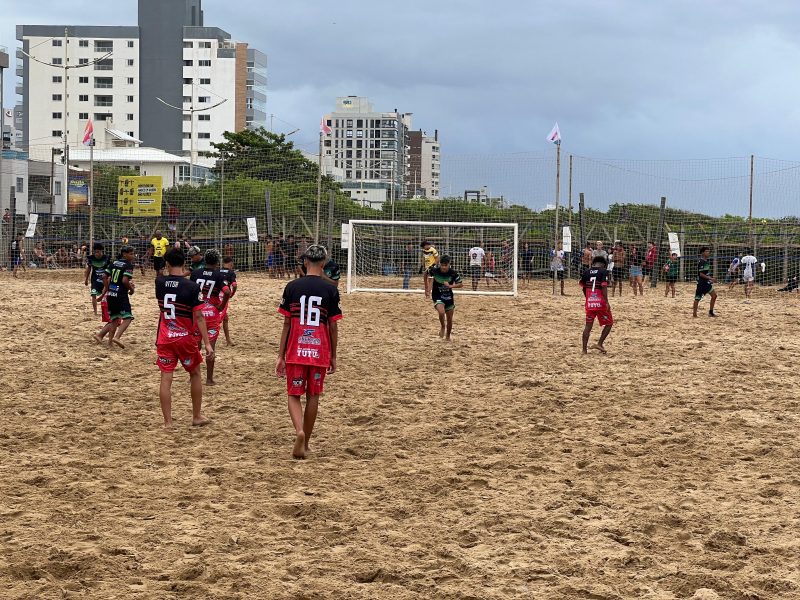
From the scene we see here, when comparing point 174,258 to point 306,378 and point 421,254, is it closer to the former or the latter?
point 306,378

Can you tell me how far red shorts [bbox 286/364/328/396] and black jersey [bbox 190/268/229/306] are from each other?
13.8ft

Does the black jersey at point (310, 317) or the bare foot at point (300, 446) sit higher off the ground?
the black jersey at point (310, 317)

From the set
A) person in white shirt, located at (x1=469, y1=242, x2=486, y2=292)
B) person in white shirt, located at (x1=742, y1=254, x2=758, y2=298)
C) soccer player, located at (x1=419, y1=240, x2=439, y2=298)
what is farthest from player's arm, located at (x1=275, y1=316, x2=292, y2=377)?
person in white shirt, located at (x1=742, y1=254, x2=758, y2=298)

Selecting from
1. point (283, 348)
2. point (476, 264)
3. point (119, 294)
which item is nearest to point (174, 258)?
point (283, 348)

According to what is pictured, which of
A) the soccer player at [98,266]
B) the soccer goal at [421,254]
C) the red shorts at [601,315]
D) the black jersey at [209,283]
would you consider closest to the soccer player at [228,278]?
Result: the black jersey at [209,283]

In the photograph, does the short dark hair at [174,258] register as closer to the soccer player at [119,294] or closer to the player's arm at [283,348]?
the player's arm at [283,348]

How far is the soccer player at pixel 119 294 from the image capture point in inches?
498

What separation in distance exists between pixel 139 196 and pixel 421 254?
28.9 ft

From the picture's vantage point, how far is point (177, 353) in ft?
26.7

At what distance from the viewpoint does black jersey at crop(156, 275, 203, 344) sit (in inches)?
317

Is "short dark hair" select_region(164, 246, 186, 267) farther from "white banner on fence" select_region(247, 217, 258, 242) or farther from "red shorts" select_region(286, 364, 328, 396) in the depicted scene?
"white banner on fence" select_region(247, 217, 258, 242)

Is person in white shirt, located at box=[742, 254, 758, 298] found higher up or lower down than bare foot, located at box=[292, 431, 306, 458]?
higher up

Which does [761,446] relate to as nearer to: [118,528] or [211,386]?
[118,528]

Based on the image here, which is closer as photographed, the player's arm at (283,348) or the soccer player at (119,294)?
the player's arm at (283,348)
